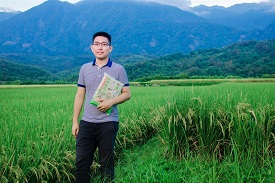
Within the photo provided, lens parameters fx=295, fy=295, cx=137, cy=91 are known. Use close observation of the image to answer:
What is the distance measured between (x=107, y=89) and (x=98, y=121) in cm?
34

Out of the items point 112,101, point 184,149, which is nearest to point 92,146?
point 112,101

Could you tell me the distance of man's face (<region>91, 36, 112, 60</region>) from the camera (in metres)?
3.11

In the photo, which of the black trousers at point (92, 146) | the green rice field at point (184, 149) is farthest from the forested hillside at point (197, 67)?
the black trousers at point (92, 146)

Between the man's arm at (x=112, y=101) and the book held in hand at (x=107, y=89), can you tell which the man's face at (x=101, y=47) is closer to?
the book held in hand at (x=107, y=89)

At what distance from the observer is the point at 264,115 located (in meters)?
3.44

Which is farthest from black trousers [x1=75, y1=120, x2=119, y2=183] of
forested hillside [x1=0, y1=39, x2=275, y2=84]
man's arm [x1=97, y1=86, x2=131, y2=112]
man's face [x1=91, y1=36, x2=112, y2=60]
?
forested hillside [x1=0, y1=39, x2=275, y2=84]

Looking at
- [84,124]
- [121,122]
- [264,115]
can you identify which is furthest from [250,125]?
[121,122]

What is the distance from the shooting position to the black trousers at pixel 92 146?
306 centimetres

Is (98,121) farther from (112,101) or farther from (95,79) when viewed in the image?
(95,79)

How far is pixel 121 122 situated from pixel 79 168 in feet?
7.26

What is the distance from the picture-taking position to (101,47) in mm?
3119

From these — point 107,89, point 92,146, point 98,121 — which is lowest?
point 92,146

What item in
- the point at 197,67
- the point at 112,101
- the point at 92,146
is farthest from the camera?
the point at 197,67

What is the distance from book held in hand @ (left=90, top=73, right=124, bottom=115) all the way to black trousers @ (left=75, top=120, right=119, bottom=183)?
0.62 feet
